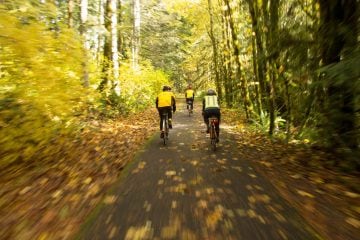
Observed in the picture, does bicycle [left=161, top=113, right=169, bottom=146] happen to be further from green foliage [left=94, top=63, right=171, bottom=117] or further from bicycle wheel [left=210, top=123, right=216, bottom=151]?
green foliage [left=94, top=63, right=171, bottom=117]

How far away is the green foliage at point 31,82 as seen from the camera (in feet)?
22.3

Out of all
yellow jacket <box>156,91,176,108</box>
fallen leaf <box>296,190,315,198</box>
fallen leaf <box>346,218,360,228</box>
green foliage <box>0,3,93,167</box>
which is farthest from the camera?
yellow jacket <box>156,91,176,108</box>

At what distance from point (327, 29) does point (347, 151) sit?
116 inches

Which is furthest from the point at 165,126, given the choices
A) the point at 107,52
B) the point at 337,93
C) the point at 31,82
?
the point at 107,52

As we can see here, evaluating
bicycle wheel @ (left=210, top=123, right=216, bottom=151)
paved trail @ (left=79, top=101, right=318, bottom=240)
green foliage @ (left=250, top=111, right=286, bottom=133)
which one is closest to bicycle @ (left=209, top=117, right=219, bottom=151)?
bicycle wheel @ (left=210, top=123, right=216, bottom=151)

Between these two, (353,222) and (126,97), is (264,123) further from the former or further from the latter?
(353,222)

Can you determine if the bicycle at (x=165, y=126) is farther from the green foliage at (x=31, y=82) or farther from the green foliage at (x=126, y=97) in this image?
the green foliage at (x=31, y=82)

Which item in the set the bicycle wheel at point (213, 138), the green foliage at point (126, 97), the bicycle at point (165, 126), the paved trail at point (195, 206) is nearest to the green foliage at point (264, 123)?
the bicycle wheel at point (213, 138)

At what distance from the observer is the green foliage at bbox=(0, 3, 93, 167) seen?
6785 mm

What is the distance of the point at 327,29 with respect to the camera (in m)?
7.51

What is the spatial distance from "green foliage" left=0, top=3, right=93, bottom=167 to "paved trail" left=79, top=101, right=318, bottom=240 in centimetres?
219

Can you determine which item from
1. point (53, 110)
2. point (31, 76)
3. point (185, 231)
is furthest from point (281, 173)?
point (31, 76)

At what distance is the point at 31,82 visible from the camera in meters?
7.38

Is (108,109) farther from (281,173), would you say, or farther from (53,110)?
(281,173)
